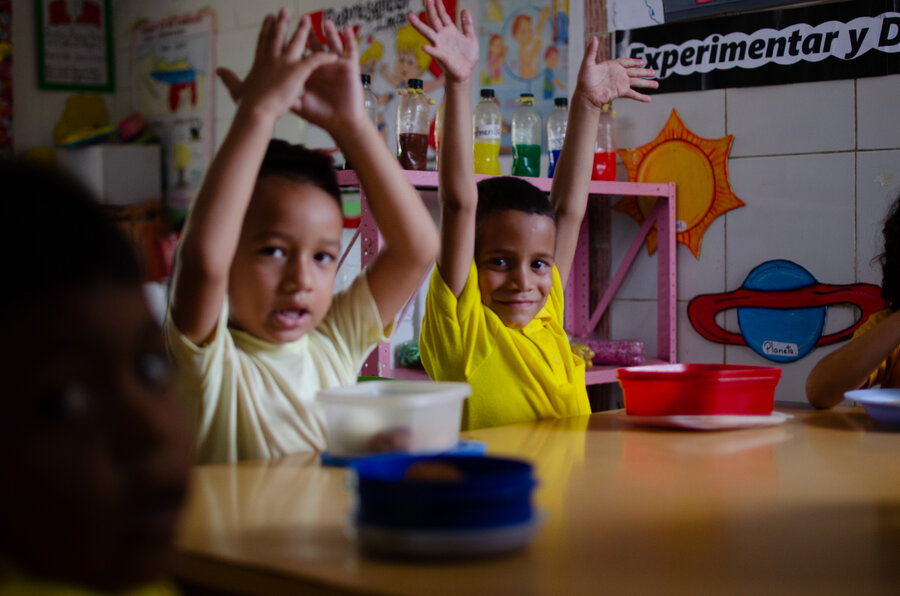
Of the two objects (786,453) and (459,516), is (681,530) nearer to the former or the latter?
(459,516)

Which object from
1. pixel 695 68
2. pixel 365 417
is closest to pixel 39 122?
pixel 695 68

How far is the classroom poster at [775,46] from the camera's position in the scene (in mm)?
2254

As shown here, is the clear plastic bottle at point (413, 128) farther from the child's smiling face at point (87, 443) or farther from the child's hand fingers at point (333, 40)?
the child's smiling face at point (87, 443)

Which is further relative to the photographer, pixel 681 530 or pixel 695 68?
pixel 695 68

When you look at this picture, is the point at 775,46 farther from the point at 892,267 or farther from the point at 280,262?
the point at 280,262

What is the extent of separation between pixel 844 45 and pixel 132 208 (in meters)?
2.87

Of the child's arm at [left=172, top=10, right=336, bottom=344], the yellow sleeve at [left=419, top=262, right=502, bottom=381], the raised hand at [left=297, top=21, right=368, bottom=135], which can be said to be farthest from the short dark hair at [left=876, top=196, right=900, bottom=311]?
the child's arm at [left=172, top=10, right=336, bottom=344]

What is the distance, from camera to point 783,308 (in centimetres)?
242

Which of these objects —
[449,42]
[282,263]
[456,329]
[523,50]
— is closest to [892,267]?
[456,329]

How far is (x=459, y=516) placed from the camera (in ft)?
1.94

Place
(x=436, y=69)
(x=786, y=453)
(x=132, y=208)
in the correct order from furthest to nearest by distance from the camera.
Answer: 1. (x=132, y=208)
2. (x=436, y=69)
3. (x=786, y=453)

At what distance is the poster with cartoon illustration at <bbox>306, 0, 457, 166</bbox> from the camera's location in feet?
9.79

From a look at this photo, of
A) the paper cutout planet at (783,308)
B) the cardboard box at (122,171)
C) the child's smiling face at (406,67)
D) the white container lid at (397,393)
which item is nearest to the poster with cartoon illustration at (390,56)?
the child's smiling face at (406,67)

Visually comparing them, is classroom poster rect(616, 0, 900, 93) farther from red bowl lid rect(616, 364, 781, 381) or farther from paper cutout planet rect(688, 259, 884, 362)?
red bowl lid rect(616, 364, 781, 381)
